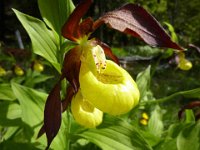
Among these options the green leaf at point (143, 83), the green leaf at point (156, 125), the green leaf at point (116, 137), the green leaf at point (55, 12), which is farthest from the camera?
the green leaf at point (156, 125)

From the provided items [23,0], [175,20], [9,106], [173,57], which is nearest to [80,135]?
[9,106]

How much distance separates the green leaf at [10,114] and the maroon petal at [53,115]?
0.42 m

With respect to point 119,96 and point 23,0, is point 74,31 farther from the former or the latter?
point 23,0

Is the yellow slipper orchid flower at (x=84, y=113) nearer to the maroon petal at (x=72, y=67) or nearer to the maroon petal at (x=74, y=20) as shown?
the maroon petal at (x=72, y=67)

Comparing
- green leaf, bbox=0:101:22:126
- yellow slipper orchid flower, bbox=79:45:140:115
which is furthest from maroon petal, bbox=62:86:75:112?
green leaf, bbox=0:101:22:126

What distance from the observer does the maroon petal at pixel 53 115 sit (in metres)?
1.10

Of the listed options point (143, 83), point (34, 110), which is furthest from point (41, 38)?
point (143, 83)

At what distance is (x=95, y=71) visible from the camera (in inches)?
47.2

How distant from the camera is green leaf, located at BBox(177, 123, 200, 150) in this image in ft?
4.72

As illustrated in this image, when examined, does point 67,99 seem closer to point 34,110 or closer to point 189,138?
point 34,110

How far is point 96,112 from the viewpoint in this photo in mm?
A: 1277

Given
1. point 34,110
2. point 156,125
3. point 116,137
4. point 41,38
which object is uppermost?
point 41,38

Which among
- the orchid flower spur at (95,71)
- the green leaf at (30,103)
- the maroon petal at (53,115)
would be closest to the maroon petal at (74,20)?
the orchid flower spur at (95,71)

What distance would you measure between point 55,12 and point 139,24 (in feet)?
0.97
